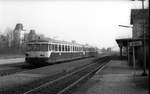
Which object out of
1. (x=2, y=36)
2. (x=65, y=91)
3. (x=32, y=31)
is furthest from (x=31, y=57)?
(x=32, y=31)

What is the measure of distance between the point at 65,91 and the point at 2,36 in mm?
92272

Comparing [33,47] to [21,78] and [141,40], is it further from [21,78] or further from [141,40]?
[141,40]

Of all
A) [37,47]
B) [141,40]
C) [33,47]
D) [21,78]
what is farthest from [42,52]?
[141,40]

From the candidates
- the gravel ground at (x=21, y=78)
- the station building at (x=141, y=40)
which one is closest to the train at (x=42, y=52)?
the gravel ground at (x=21, y=78)

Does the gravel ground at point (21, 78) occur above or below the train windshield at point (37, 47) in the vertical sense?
below

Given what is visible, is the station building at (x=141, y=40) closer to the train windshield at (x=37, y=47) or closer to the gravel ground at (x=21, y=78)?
the gravel ground at (x=21, y=78)

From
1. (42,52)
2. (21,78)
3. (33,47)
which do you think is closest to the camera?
(21,78)

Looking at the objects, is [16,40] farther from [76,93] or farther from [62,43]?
[76,93]

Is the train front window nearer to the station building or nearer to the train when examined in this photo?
the train

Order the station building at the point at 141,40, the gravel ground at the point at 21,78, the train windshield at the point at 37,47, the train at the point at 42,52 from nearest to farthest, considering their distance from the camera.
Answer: the gravel ground at the point at 21,78 → the station building at the point at 141,40 → the train at the point at 42,52 → the train windshield at the point at 37,47

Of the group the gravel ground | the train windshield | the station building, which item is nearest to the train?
→ the train windshield

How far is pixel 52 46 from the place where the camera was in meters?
25.8

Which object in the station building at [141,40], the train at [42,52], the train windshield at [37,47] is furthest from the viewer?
the train windshield at [37,47]

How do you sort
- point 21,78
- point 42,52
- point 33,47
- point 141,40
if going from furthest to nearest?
point 141,40
point 33,47
point 42,52
point 21,78
